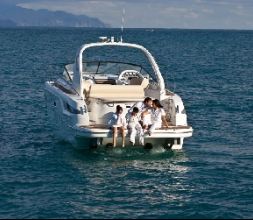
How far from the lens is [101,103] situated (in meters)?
19.8

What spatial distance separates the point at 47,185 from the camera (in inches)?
623

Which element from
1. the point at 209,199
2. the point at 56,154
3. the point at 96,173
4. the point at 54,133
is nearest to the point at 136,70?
the point at 54,133

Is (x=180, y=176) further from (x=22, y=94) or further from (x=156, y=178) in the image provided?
(x=22, y=94)

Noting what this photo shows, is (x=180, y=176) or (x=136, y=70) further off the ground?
(x=136, y=70)

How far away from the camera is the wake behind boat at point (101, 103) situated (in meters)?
18.6

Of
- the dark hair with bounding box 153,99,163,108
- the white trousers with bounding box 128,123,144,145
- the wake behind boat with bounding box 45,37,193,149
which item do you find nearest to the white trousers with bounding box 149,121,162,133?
the wake behind boat with bounding box 45,37,193,149

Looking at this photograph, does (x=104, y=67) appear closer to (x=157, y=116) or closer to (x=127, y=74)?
(x=127, y=74)

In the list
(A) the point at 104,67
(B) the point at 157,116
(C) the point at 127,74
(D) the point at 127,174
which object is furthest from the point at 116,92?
(D) the point at 127,174

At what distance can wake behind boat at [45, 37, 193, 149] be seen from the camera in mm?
18562

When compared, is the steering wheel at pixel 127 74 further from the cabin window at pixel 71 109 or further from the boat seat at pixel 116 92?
the cabin window at pixel 71 109

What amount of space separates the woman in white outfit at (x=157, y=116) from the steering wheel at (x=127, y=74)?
3694 mm

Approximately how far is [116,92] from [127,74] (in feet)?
8.97

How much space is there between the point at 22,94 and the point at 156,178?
18.2 metres

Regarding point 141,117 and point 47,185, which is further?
point 141,117
